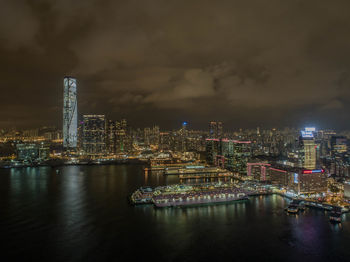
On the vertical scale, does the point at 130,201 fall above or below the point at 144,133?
below

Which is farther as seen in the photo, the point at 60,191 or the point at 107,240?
the point at 60,191

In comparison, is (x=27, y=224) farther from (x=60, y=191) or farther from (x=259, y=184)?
(x=259, y=184)

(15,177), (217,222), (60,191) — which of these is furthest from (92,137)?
(217,222)

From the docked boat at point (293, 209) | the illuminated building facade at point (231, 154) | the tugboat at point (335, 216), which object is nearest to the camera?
the tugboat at point (335, 216)

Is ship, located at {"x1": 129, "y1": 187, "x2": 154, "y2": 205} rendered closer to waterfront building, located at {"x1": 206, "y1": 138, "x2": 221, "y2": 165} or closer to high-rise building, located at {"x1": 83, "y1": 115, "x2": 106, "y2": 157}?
waterfront building, located at {"x1": 206, "y1": 138, "x2": 221, "y2": 165}

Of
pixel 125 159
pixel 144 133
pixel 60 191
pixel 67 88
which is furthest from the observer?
pixel 144 133

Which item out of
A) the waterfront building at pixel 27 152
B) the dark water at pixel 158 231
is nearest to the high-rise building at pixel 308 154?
the dark water at pixel 158 231

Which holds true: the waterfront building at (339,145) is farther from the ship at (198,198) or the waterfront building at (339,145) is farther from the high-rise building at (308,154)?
the ship at (198,198)
